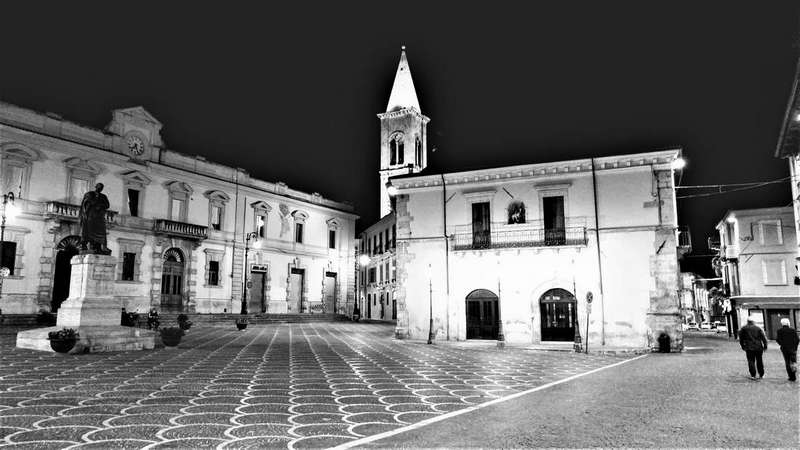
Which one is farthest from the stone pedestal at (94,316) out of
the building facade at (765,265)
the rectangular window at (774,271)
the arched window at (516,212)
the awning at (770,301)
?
the rectangular window at (774,271)

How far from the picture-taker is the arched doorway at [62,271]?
103ft

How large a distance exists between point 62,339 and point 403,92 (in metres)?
56.9

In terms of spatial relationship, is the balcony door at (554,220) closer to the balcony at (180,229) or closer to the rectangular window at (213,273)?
the balcony at (180,229)

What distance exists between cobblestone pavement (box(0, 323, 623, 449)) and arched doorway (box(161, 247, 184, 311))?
68.6 feet

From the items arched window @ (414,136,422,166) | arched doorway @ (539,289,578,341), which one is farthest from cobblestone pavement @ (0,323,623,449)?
arched window @ (414,136,422,166)

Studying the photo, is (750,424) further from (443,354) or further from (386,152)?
(386,152)

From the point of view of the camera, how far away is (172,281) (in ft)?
124

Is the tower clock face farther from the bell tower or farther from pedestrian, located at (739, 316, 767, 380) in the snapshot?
pedestrian, located at (739, 316, 767, 380)

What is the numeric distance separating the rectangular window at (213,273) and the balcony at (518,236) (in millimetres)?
22740

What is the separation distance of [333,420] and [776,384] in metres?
9.83

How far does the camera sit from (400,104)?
2621 inches

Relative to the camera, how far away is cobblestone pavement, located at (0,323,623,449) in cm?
610

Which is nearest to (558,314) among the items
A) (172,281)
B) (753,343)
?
(753,343)

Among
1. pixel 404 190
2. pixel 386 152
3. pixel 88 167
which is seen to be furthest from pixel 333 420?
pixel 386 152
